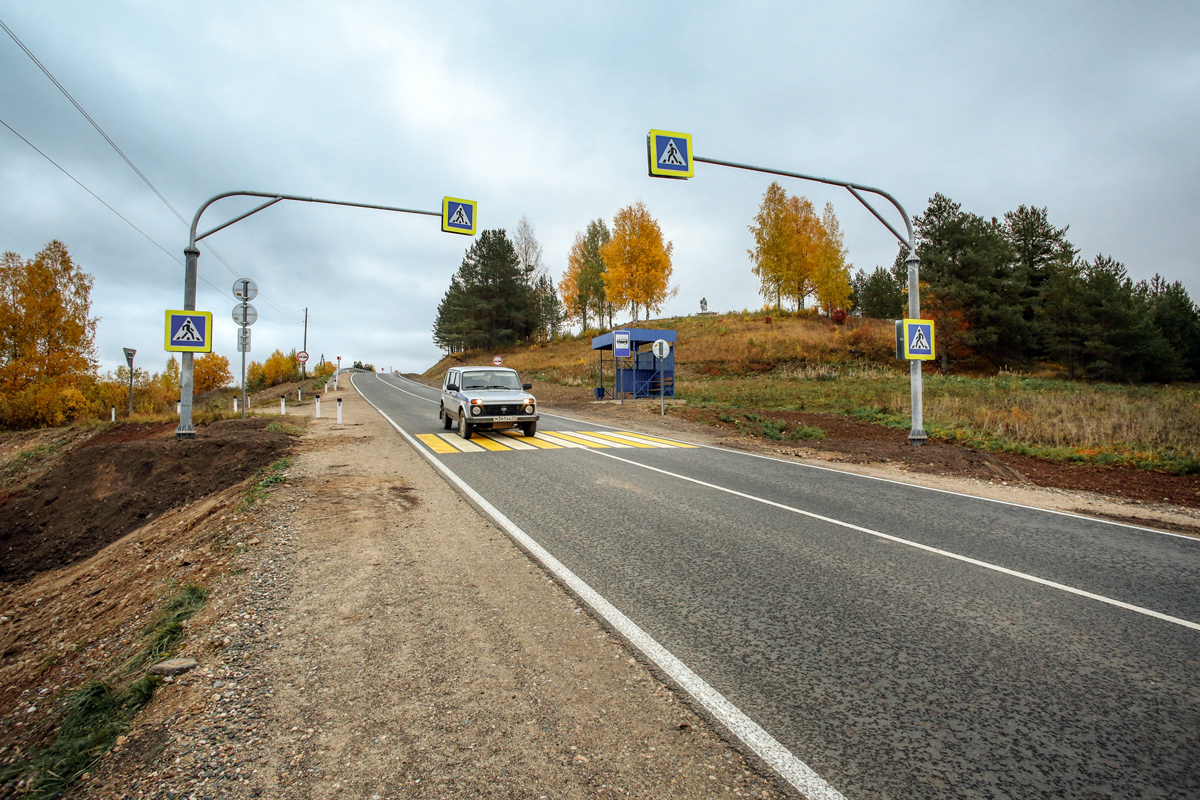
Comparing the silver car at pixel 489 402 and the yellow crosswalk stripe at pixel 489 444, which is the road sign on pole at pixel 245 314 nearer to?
the silver car at pixel 489 402

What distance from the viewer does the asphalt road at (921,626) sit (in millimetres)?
2340

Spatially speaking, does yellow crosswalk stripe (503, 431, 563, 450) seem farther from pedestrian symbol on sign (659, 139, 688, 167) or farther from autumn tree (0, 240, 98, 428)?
autumn tree (0, 240, 98, 428)

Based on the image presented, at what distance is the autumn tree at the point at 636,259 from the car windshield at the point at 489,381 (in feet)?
111

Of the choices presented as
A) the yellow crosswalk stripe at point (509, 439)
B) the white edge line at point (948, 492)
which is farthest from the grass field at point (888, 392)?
the yellow crosswalk stripe at point (509, 439)

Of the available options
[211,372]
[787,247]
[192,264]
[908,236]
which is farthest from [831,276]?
[211,372]

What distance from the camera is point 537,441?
13.6m

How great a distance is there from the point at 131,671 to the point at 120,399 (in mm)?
39148

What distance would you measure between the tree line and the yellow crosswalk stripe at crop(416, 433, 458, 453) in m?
36.6

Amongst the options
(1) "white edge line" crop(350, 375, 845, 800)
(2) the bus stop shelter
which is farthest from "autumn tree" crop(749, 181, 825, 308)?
(1) "white edge line" crop(350, 375, 845, 800)

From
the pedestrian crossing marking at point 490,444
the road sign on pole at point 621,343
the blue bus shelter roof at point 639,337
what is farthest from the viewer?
the blue bus shelter roof at point 639,337

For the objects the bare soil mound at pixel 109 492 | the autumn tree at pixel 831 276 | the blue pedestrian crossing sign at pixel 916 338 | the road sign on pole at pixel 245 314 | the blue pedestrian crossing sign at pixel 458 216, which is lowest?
the bare soil mound at pixel 109 492

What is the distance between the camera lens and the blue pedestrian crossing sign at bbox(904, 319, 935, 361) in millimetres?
12602

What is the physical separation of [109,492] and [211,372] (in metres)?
86.2

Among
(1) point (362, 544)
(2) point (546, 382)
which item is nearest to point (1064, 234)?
(2) point (546, 382)
